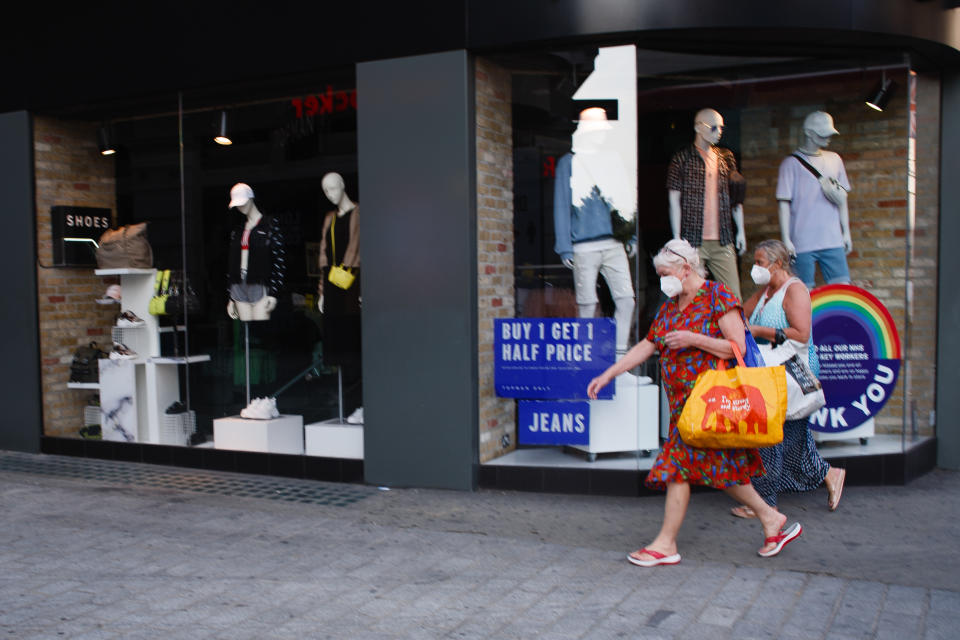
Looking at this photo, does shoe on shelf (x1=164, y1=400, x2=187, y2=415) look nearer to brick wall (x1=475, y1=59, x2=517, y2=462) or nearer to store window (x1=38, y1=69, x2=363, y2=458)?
store window (x1=38, y1=69, x2=363, y2=458)

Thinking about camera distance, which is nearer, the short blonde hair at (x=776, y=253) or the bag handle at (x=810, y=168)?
the short blonde hair at (x=776, y=253)

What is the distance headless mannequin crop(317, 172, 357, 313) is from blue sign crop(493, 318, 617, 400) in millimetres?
1593

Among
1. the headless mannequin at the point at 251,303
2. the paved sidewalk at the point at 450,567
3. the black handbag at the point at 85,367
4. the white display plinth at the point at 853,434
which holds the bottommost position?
A: the paved sidewalk at the point at 450,567

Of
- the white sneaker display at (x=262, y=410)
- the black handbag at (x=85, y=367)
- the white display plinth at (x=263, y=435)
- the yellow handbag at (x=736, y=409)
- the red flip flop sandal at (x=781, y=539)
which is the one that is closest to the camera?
the yellow handbag at (x=736, y=409)

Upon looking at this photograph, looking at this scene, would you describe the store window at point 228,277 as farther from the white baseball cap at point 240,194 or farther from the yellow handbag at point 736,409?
the yellow handbag at point 736,409

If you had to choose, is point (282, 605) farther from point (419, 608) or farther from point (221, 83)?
point (221, 83)

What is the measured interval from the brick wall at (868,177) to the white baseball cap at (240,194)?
4.14 metres

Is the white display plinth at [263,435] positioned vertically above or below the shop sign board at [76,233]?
below

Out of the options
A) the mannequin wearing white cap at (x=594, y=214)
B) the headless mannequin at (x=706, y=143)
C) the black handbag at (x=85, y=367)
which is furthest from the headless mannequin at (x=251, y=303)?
the headless mannequin at (x=706, y=143)

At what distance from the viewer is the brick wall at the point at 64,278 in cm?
835

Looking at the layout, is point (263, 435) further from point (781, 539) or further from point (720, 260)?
point (781, 539)

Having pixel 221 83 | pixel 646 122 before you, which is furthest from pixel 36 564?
pixel 646 122

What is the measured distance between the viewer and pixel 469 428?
639cm

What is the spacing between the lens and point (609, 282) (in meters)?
6.52
